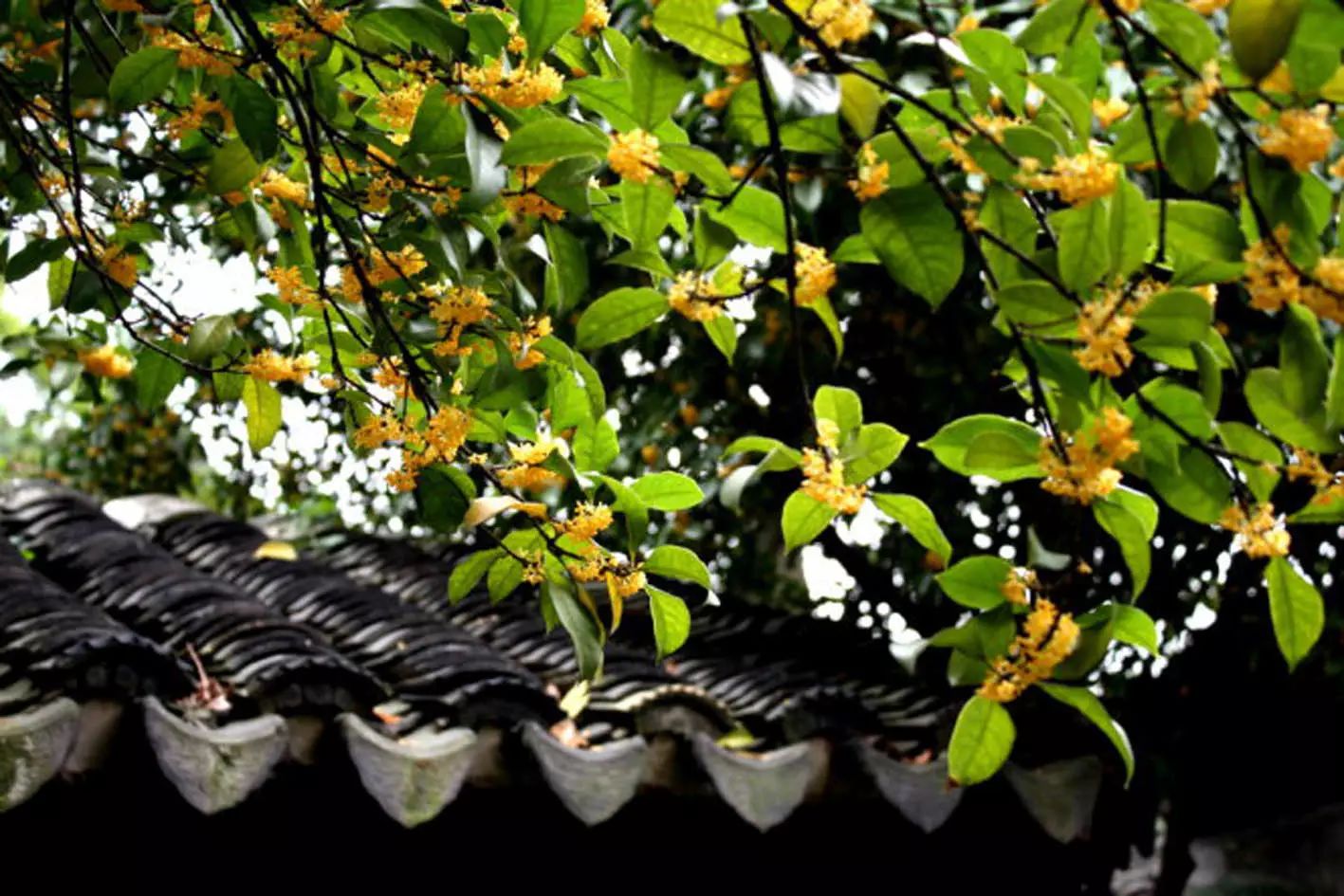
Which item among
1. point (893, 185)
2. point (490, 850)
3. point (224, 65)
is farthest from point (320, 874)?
point (893, 185)

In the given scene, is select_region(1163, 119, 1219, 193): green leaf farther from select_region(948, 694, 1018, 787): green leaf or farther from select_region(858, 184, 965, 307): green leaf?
select_region(948, 694, 1018, 787): green leaf

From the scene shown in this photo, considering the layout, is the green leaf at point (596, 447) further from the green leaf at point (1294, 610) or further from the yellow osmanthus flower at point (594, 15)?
the green leaf at point (1294, 610)

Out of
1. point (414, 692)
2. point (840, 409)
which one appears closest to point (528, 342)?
point (840, 409)

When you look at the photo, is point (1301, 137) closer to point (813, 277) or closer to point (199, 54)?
point (813, 277)

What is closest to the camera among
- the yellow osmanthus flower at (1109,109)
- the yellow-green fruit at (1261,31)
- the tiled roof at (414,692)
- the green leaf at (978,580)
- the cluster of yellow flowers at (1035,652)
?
the yellow-green fruit at (1261,31)

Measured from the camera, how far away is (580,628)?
1.48m

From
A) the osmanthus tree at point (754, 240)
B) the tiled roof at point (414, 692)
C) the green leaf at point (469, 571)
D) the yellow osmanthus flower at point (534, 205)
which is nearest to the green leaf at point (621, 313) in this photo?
the osmanthus tree at point (754, 240)

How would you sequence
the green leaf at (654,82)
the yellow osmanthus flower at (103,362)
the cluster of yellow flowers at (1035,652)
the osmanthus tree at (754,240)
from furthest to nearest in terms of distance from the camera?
the yellow osmanthus flower at (103,362), the cluster of yellow flowers at (1035,652), the green leaf at (654,82), the osmanthus tree at (754,240)

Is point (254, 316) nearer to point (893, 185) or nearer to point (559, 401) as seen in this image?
point (559, 401)

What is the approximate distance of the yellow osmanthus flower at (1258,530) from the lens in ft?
4.28

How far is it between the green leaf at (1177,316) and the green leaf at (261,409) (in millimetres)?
1001

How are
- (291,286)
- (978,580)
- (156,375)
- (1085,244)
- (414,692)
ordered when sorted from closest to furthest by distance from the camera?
1. (1085,244)
2. (978,580)
3. (291,286)
4. (156,375)
5. (414,692)

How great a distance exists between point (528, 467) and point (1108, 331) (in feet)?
1.96

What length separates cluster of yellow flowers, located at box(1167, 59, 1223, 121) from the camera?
1.12 meters
